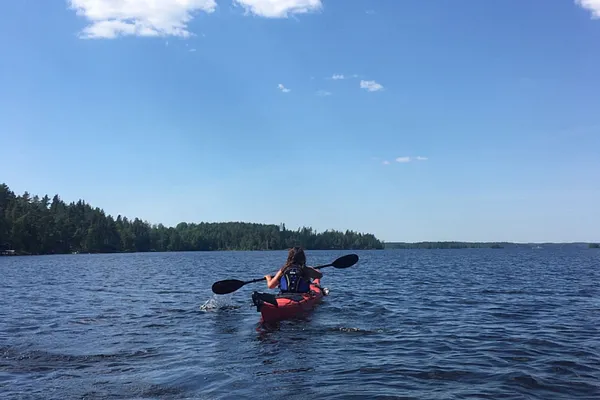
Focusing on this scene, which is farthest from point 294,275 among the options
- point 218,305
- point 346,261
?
point 346,261

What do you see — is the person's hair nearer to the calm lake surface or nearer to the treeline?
the calm lake surface

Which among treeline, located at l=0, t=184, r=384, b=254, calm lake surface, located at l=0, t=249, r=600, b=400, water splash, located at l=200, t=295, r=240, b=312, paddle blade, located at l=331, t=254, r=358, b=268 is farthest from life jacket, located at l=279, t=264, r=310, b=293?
treeline, located at l=0, t=184, r=384, b=254

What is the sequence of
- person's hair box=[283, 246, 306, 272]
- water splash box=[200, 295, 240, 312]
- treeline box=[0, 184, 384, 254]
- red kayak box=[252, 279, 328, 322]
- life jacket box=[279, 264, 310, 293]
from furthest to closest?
treeline box=[0, 184, 384, 254]
water splash box=[200, 295, 240, 312]
life jacket box=[279, 264, 310, 293]
person's hair box=[283, 246, 306, 272]
red kayak box=[252, 279, 328, 322]

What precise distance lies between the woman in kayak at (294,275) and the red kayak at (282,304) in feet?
1.16

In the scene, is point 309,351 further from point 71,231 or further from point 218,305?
point 71,231

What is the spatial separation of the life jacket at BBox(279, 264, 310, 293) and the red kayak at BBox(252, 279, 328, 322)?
0.28 m

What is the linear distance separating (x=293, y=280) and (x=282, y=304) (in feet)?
4.82

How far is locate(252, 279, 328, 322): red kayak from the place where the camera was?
545 inches

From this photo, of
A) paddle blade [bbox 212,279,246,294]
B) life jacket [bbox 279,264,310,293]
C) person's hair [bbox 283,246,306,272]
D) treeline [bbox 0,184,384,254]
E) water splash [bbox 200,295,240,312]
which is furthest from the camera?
treeline [bbox 0,184,384,254]

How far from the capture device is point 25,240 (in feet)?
333

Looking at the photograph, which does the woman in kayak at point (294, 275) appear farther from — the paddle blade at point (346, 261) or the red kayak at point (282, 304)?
the paddle blade at point (346, 261)

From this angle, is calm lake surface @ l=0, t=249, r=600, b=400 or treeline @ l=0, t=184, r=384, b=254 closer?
calm lake surface @ l=0, t=249, r=600, b=400

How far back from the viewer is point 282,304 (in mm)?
14695

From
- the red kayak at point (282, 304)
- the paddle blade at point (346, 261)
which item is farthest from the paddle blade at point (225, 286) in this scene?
the paddle blade at point (346, 261)
